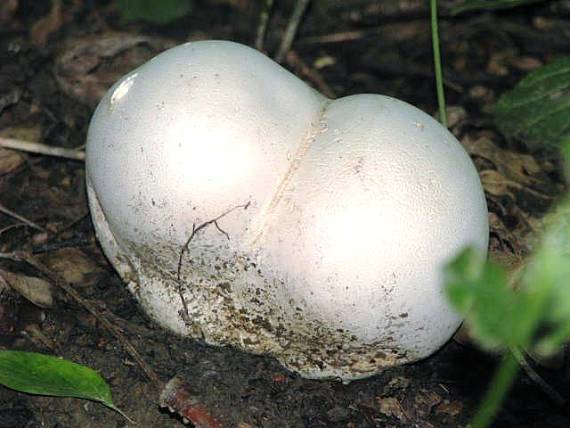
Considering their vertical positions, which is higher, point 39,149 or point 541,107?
point 541,107

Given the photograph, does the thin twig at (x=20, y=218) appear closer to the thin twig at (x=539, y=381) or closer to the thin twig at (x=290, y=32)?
the thin twig at (x=290, y=32)

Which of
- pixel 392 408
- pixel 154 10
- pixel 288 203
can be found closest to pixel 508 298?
pixel 288 203

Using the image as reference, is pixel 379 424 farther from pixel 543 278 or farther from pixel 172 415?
pixel 543 278

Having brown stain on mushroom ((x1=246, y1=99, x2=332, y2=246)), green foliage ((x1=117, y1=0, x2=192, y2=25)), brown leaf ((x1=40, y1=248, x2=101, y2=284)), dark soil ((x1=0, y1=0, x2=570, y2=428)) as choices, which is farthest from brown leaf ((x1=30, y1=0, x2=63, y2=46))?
brown stain on mushroom ((x1=246, y1=99, x2=332, y2=246))

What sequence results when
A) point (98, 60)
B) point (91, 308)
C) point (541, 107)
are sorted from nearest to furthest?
point (91, 308), point (541, 107), point (98, 60)

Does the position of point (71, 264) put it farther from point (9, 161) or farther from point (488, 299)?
point (488, 299)

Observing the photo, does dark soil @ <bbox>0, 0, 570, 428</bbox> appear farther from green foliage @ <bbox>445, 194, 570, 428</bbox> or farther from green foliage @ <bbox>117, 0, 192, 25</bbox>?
green foliage @ <bbox>445, 194, 570, 428</bbox>
